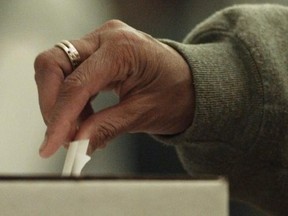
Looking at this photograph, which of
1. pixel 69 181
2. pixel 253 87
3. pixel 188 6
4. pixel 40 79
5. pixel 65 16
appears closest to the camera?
pixel 69 181

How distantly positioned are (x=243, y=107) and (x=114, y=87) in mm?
136

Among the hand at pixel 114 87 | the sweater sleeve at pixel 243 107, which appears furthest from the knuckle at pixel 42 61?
the sweater sleeve at pixel 243 107

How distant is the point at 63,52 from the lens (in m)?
0.45

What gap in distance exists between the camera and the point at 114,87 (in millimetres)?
485

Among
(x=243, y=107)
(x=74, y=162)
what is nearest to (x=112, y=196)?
(x=74, y=162)

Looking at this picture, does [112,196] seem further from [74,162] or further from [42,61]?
[42,61]

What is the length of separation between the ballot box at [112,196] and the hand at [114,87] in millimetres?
177

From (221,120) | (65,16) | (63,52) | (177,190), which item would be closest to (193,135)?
(221,120)

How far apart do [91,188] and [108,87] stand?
0.27 metres

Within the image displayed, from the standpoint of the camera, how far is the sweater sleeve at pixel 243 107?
54 centimetres

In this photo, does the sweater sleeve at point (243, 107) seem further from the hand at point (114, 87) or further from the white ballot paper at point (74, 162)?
the white ballot paper at point (74, 162)

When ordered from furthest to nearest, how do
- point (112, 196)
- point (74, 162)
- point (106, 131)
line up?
point (106, 131) → point (74, 162) → point (112, 196)

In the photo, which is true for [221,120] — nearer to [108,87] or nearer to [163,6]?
[108,87]

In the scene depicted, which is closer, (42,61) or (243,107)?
(42,61)
